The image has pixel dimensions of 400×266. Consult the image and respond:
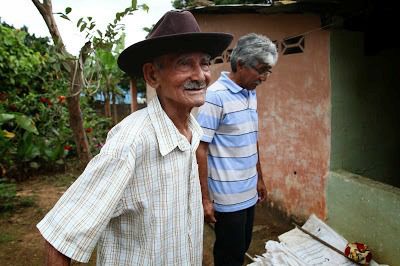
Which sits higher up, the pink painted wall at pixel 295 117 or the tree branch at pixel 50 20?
the tree branch at pixel 50 20

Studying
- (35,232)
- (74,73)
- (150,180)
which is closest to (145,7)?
(74,73)

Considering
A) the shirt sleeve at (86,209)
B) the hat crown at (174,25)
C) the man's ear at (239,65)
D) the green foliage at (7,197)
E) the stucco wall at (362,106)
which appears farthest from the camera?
the green foliage at (7,197)

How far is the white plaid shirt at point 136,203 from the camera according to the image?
38.7 inches

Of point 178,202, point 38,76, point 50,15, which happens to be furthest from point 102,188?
point 38,76

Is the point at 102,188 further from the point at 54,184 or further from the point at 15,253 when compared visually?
the point at 54,184

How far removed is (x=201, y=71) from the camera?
4.37 ft

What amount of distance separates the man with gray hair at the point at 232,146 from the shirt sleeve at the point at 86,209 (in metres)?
1.15

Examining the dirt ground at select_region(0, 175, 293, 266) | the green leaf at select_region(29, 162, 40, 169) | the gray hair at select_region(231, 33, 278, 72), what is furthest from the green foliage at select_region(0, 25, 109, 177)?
the gray hair at select_region(231, 33, 278, 72)

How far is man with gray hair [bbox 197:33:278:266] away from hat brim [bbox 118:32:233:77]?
83 cm

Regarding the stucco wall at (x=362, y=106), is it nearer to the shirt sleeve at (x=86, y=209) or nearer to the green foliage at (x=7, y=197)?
the shirt sleeve at (x=86, y=209)

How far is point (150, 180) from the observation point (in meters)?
1.16

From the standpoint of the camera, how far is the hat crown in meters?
1.26

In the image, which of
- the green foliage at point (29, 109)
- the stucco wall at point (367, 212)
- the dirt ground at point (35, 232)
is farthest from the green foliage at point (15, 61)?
the stucco wall at point (367, 212)

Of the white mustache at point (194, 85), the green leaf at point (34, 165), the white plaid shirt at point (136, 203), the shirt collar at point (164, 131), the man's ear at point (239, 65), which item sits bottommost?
the green leaf at point (34, 165)
